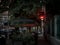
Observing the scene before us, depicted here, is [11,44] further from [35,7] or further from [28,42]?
[35,7]

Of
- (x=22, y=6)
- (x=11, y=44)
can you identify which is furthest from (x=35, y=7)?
(x=11, y=44)

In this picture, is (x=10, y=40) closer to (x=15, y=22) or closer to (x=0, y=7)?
(x=15, y=22)

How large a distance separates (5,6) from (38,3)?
3.91 metres

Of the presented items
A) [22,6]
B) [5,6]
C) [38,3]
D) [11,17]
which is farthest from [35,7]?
[5,6]

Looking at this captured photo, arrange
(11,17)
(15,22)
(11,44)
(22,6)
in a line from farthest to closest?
(11,44) → (15,22) → (11,17) → (22,6)

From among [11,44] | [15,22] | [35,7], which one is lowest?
[11,44]

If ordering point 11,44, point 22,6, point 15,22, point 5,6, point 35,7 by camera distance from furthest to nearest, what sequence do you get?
point 11,44 → point 15,22 → point 5,6 → point 22,6 → point 35,7

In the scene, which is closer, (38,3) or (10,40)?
(38,3)

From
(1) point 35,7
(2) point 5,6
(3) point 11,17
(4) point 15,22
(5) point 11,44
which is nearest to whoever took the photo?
(1) point 35,7

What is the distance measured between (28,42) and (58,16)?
305 cm

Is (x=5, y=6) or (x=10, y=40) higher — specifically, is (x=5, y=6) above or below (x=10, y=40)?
above

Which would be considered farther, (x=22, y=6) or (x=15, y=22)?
(x=15, y=22)

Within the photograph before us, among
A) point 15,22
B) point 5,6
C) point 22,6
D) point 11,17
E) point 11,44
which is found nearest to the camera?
point 22,6

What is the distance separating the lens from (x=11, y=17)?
12.7m
